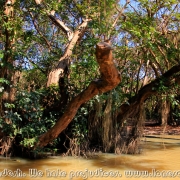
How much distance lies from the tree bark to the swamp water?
1.33 metres

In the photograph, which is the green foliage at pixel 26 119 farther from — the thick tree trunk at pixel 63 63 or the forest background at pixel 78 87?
the thick tree trunk at pixel 63 63

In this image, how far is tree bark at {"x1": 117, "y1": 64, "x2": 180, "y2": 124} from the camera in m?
7.99

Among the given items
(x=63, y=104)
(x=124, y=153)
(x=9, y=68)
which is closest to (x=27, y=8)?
(x=9, y=68)

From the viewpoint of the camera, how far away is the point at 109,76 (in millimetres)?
4707

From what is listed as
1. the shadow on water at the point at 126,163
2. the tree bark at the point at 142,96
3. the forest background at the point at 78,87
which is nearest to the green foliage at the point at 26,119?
the forest background at the point at 78,87

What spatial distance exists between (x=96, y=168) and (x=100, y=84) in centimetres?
196

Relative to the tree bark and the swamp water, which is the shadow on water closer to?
the swamp water

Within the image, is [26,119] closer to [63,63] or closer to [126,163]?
[63,63]

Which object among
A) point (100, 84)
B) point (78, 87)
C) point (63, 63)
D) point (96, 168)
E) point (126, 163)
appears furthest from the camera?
point (63, 63)

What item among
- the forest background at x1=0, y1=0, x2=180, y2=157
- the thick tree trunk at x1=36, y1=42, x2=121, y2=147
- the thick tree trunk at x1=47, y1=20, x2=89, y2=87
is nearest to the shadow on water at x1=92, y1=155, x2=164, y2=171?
the forest background at x1=0, y1=0, x2=180, y2=157

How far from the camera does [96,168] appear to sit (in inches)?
236

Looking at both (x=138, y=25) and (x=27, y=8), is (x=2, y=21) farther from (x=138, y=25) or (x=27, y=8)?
(x=138, y=25)

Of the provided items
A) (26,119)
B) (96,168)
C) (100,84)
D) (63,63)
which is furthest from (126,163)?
(63,63)

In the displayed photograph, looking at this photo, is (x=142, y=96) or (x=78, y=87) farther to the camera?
(x=142, y=96)
